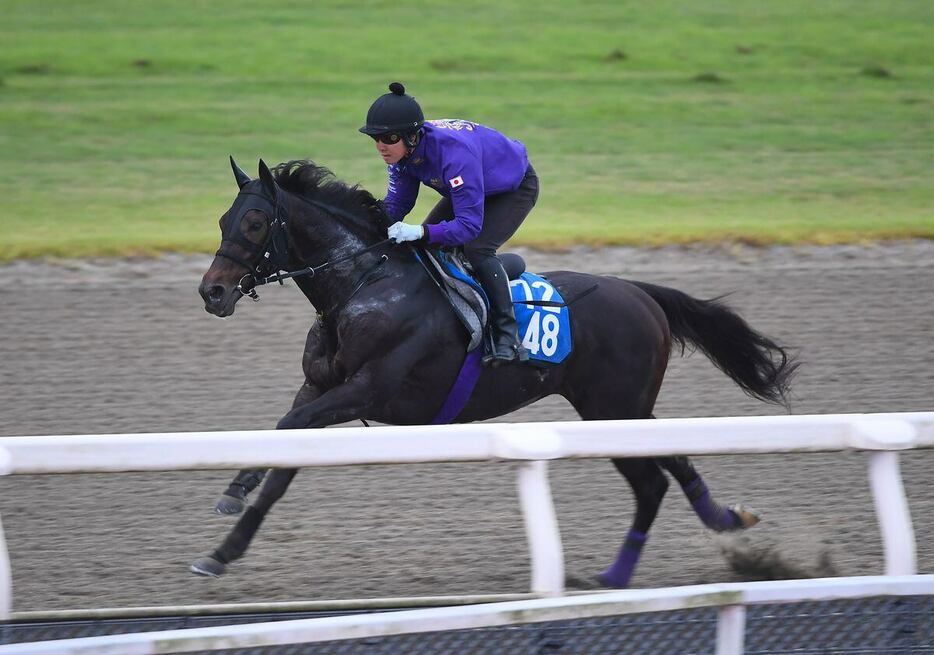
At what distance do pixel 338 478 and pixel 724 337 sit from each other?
192 cm

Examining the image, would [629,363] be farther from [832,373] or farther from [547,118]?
[547,118]

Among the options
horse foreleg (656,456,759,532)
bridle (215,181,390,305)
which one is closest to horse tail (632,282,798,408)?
horse foreleg (656,456,759,532)

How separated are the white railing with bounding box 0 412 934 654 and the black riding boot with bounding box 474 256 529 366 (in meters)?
1.15

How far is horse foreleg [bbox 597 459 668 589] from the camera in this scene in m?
4.74

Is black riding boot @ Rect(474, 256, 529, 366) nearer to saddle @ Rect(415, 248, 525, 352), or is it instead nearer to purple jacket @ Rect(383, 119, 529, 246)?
saddle @ Rect(415, 248, 525, 352)

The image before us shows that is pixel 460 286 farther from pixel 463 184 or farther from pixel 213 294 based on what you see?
pixel 213 294

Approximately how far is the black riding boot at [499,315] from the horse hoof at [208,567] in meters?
1.33

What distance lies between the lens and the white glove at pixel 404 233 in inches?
194

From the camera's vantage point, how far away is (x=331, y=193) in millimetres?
5117

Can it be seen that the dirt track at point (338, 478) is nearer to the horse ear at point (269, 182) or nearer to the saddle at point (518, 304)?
the saddle at point (518, 304)

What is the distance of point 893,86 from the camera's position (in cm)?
1627

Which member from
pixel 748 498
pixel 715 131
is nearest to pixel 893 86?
pixel 715 131

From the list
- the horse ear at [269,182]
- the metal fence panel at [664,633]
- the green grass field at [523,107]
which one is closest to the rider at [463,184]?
the horse ear at [269,182]

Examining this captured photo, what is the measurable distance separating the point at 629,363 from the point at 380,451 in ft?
5.87
